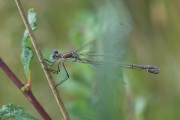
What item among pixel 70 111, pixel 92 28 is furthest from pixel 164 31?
pixel 70 111

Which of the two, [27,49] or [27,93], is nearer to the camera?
[27,93]

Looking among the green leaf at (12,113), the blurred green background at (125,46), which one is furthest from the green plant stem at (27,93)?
the blurred green background at (125,46)

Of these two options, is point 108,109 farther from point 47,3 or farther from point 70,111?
point 47,3

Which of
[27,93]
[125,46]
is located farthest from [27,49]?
[125,46]

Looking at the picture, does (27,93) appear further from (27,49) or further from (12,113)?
(27,49)

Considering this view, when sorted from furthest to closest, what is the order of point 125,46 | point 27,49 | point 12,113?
point 125,46 < point 27,49 < point 12,113
